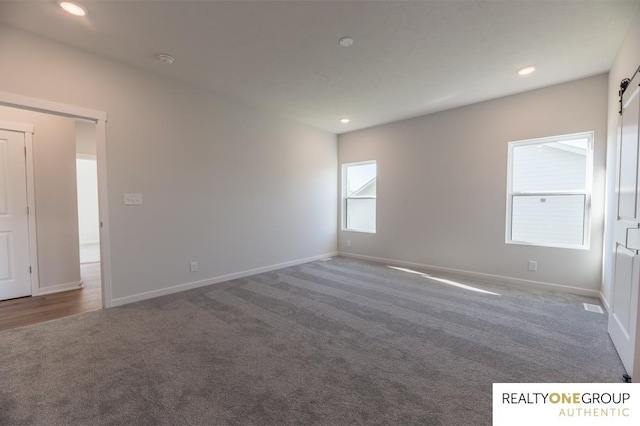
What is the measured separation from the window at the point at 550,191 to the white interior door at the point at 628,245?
4.77 ft

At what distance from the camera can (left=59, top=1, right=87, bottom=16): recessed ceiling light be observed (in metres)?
2.19

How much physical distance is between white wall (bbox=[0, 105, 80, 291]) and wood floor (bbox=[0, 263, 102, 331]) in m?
0.30

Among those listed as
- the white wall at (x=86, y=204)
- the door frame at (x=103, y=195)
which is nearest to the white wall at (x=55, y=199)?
the door frame at (x=103, y=195)

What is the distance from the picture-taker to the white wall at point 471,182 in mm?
3502

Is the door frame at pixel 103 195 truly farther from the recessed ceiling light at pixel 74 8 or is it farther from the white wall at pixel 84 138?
the white wall at pixel 84 138

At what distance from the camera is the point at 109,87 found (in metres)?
3.10

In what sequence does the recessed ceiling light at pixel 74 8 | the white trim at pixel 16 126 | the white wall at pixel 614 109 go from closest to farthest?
the recessed ceiling light at pixel 74 8
the white wall at pixel 614 109
the white trim at pixel 16 126

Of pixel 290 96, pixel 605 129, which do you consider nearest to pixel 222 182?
pixel 290 96

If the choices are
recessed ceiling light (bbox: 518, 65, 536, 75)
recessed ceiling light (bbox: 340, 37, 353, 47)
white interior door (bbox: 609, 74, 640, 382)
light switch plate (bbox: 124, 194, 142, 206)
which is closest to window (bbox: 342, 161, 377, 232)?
recessed ceiling light (bbox: 518, 65, 536, 75)

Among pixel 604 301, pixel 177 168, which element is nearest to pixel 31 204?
pixel 177 168

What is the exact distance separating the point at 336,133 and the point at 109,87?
4.09m

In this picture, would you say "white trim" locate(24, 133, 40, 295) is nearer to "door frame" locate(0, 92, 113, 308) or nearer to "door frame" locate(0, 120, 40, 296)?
"door frame" locate(0, 120, 40, 296)

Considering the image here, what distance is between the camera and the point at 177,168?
366 centimetres

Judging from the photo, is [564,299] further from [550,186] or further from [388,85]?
[388,85]
